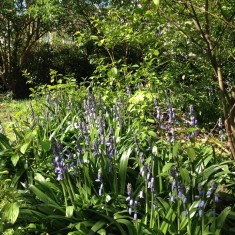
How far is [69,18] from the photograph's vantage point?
11922 millimetres

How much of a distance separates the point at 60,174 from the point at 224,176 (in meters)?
1.55

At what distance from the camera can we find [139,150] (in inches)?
125

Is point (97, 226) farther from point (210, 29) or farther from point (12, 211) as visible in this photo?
point (210, 29)

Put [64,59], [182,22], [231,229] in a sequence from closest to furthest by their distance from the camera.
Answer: [231,229] → [182,22] → [64,59]

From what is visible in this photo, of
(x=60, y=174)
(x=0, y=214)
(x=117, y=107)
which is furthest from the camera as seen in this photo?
(x=117, y=107)

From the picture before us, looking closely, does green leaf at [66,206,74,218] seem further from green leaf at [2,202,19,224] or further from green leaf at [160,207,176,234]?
green leaf at [160,207,176,234]

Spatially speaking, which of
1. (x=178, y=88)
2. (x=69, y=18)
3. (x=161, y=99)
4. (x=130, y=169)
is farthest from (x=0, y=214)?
(x=69, y=18)

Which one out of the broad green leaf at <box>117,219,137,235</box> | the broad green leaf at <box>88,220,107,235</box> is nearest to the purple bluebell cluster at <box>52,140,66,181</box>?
the broad green leaf at <box>88,220,107,235</box>

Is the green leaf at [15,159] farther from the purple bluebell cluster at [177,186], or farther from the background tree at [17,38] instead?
the background tree at [17,38]

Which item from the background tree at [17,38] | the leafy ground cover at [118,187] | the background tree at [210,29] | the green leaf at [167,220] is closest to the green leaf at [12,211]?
the leafy ground cover at [118,187]

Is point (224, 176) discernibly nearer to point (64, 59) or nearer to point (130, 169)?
point (130, 169)

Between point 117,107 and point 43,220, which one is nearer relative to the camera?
point 43,220

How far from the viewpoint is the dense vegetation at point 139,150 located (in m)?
2.82

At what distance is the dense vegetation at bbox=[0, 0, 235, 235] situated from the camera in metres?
2.82
